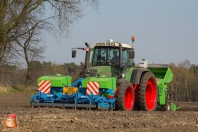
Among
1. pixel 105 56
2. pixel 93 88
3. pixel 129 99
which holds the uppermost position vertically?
pixel 105 56

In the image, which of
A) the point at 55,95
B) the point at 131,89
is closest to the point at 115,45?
the point at 131,89

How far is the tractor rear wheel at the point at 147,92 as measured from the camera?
1470 centimetres

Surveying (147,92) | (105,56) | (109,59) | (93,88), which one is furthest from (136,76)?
(93,88)

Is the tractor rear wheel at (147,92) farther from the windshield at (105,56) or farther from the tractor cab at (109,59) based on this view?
the windshield at (105,56)

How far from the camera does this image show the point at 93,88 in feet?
43.8

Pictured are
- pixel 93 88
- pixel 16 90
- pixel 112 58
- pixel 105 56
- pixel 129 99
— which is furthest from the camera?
pixel 16 90

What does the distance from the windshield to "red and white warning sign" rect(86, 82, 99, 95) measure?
61.2 inches

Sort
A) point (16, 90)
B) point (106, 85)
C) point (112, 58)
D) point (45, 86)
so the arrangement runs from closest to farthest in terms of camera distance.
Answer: point (106, 85), point (45, 86), point (112, 58), point (16, 90)

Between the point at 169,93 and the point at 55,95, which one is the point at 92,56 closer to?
the point at 55,95

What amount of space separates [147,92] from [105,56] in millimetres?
2122

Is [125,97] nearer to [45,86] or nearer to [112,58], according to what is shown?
[112,58]

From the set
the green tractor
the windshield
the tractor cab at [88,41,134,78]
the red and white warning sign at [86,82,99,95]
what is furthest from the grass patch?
the red and white warning sign at [86,82,99,95]

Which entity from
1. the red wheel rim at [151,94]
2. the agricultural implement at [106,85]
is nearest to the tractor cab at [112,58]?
the agricultural implement at [106,85]

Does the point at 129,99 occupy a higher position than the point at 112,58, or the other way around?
the point at 112,58
